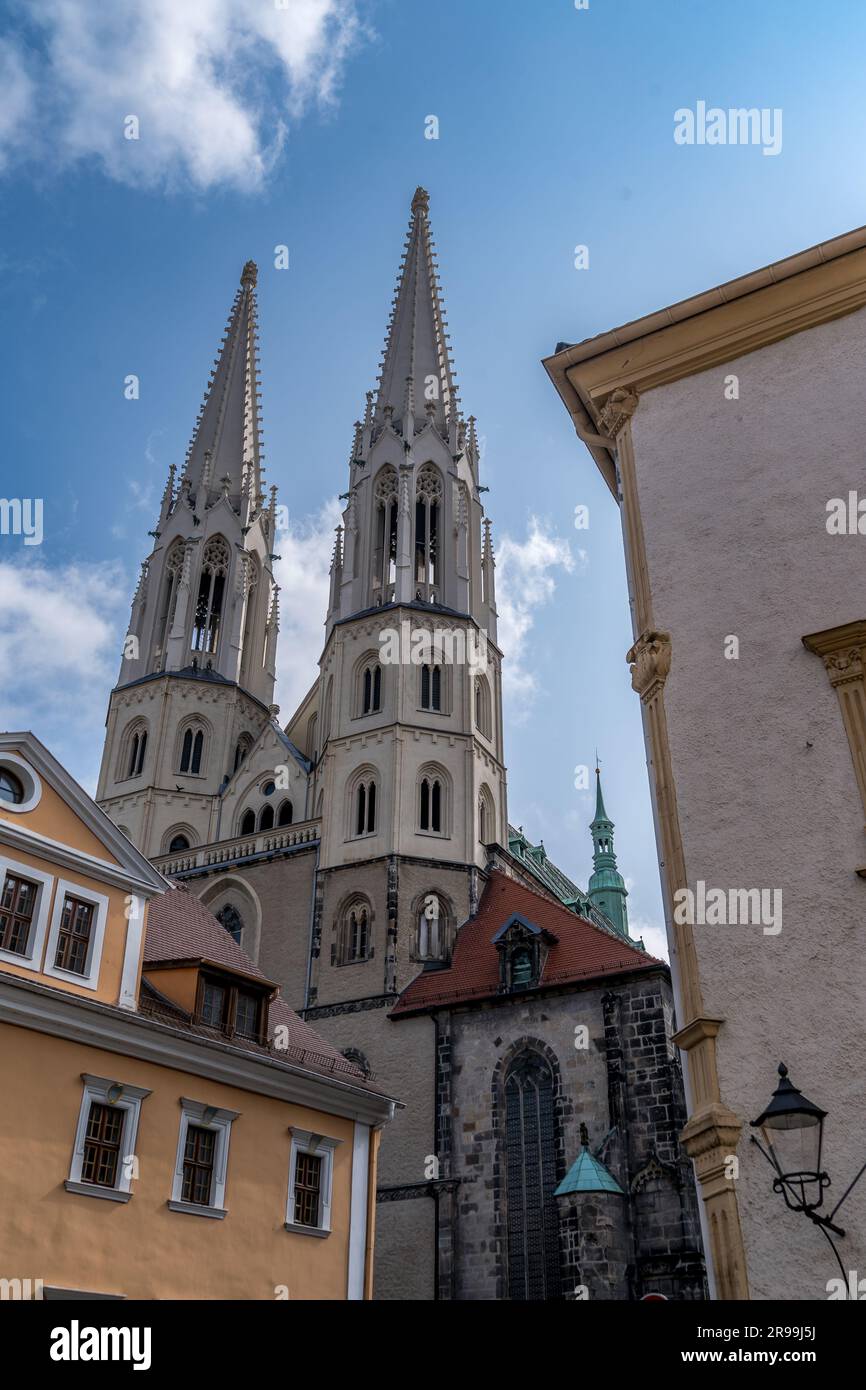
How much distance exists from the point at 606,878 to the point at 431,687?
5154 centimetres

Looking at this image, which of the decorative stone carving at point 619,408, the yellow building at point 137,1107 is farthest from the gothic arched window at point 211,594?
the decorative stone carving at point 619,408

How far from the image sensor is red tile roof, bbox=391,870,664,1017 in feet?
99.9

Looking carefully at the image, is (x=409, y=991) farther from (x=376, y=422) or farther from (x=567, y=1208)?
(x=376, y=422)

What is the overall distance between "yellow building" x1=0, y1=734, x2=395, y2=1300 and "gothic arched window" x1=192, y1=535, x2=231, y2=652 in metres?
28.5

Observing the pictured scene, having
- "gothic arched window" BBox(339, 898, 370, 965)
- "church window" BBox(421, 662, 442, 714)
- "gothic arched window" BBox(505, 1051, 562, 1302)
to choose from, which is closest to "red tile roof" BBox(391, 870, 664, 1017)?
"gothic arched window" BBox(339, 898, 370, 965)

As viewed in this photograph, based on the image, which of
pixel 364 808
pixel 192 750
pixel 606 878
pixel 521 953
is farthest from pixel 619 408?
pixel 606 878

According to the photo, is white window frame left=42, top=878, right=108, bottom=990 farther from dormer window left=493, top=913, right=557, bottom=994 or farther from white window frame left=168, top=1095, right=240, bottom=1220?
dormer window left=493, top=913, right=557, bottom=994

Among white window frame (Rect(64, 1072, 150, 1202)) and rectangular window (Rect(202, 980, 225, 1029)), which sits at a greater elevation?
rectangular window (Rect(202, 980, 225, 1029))

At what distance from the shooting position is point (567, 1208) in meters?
26.3

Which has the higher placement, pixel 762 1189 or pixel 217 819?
pixel 217 819
